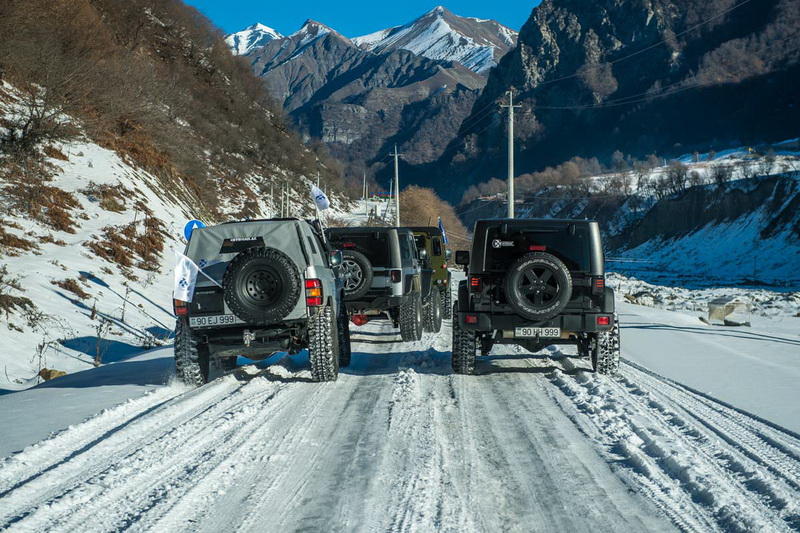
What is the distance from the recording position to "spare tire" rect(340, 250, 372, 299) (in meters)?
12.5

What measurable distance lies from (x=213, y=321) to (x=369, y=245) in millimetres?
4720

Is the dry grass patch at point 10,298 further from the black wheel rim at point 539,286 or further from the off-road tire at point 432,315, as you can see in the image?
the black wheel rim at point 539,286

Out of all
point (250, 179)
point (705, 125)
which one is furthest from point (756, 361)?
point (705, 125)

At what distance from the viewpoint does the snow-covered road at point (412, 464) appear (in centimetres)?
445

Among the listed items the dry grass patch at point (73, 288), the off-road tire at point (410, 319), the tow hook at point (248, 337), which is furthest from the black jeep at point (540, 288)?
the dry grass patch at point (73, 288)

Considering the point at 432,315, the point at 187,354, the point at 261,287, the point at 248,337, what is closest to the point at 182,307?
the point at 187,354

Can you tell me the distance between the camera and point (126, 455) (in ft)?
18.9

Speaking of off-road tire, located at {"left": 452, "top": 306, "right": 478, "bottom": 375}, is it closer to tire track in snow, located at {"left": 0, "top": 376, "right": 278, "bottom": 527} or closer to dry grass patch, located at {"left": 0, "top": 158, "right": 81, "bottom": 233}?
tire track in snow, located at {"left": 0, "top": 376, "right": 278, "bottom": 527}

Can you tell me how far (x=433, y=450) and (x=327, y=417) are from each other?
5.41 feet

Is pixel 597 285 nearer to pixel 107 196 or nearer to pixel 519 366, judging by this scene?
pixel 519 366

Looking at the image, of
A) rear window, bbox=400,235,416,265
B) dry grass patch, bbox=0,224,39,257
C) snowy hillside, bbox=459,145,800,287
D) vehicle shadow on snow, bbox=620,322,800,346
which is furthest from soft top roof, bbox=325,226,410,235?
snowy hillside, bbox=459,145,800,287

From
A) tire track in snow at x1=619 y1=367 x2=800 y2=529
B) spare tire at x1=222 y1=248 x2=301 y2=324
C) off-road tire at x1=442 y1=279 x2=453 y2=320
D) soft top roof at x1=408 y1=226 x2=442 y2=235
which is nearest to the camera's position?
tire track in snow at x1=619 y1=367 x2=800 y2=529

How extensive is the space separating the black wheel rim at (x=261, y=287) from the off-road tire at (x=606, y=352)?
412 centimetres

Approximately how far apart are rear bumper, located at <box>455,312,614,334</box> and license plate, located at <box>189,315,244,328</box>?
2.92 meters
